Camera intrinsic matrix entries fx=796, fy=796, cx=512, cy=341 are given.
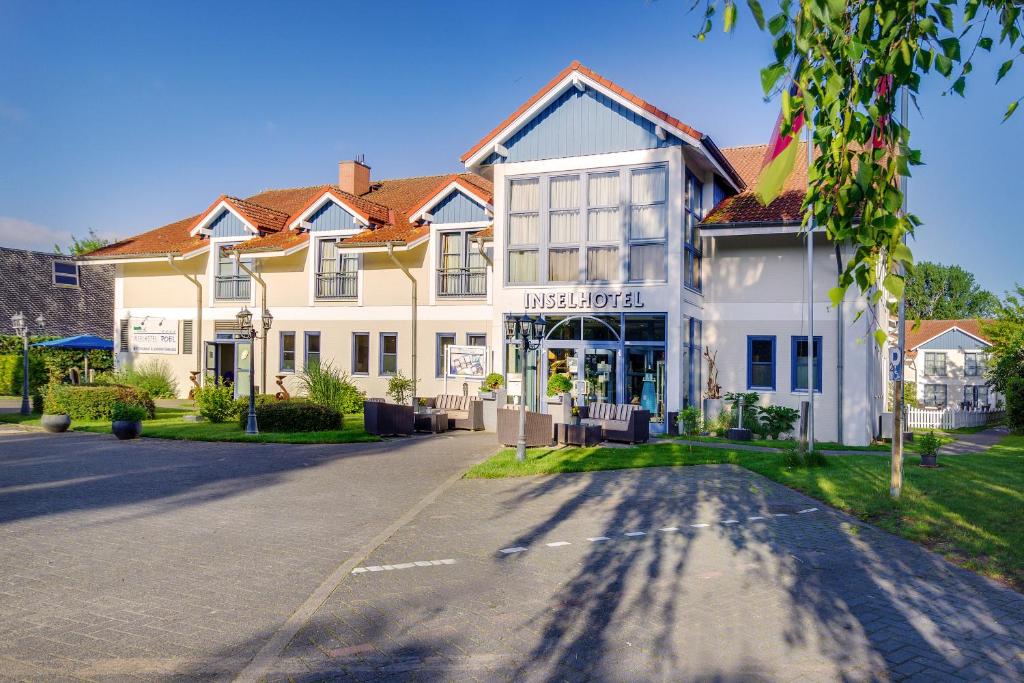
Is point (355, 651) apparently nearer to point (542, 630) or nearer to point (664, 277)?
point (542, 630)

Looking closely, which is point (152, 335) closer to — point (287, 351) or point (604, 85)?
point (287, 351)

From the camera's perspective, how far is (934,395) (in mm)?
63469

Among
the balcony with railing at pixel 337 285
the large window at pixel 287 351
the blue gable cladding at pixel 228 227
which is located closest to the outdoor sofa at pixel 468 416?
the balcony with railing at pixel 337 285

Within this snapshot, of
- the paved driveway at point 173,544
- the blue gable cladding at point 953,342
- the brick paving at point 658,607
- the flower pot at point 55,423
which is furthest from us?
the blue gable cladding at point 953,342

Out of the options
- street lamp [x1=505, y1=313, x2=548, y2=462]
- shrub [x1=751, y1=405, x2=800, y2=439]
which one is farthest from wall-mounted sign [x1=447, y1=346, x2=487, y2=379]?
shrub [x1=751, y1=405, x2=800, y2=439]

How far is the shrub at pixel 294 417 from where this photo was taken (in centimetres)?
1873

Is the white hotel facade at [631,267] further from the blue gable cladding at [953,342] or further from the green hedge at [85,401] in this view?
the blue gable cladding at [953,342]

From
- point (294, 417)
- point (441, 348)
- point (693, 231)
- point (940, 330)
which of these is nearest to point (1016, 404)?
point (693, 231)

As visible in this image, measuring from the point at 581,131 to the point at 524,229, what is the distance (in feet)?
9.38

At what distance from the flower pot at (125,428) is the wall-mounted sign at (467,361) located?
834 cm

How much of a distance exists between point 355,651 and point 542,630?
4.25 ft

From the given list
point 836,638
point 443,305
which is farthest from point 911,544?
point 443,305

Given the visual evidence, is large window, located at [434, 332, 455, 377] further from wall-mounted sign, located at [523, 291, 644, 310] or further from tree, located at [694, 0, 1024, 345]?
tree, located at [694, 0, 1024, 345]

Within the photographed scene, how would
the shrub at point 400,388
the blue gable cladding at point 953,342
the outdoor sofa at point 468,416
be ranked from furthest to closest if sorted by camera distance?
the blue gable cladding at point 953,342
the shrub at point 400,388
the outdoor sofa at point 468,416
